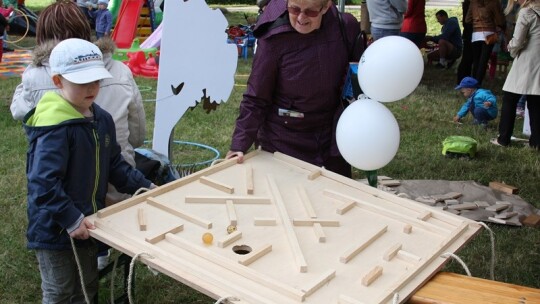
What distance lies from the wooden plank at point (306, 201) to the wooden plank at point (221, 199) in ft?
0.50

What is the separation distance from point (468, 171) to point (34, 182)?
4.14 metres

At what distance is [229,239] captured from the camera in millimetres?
2197

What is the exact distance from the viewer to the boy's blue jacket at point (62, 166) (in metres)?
2.28

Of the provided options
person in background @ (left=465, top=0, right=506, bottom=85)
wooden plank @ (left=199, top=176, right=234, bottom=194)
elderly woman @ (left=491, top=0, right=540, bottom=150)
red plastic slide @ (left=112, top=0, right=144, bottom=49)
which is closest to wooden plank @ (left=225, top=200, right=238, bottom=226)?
wooden plank @ (left=199, top=176, right=234, bottom=194)

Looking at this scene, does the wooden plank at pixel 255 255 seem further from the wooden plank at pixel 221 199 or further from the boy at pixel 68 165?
the boy at pixel 68 165

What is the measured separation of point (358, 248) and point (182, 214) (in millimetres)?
694

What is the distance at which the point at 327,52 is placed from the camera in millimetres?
3006

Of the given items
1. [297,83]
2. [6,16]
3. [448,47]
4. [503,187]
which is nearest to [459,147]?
[503,187]

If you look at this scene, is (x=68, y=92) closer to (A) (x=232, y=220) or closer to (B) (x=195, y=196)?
(B) (x=195, y=196)

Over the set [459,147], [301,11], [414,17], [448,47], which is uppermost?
[301,11]

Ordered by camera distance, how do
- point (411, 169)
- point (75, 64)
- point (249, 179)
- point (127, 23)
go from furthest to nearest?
point (127, 23) < point (411, 169) < point (249, 179) < point (75, 64)

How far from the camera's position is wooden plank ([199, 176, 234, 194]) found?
2635 mm

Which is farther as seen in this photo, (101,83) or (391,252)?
(101,83)

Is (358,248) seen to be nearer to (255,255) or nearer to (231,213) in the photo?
(255,255)
